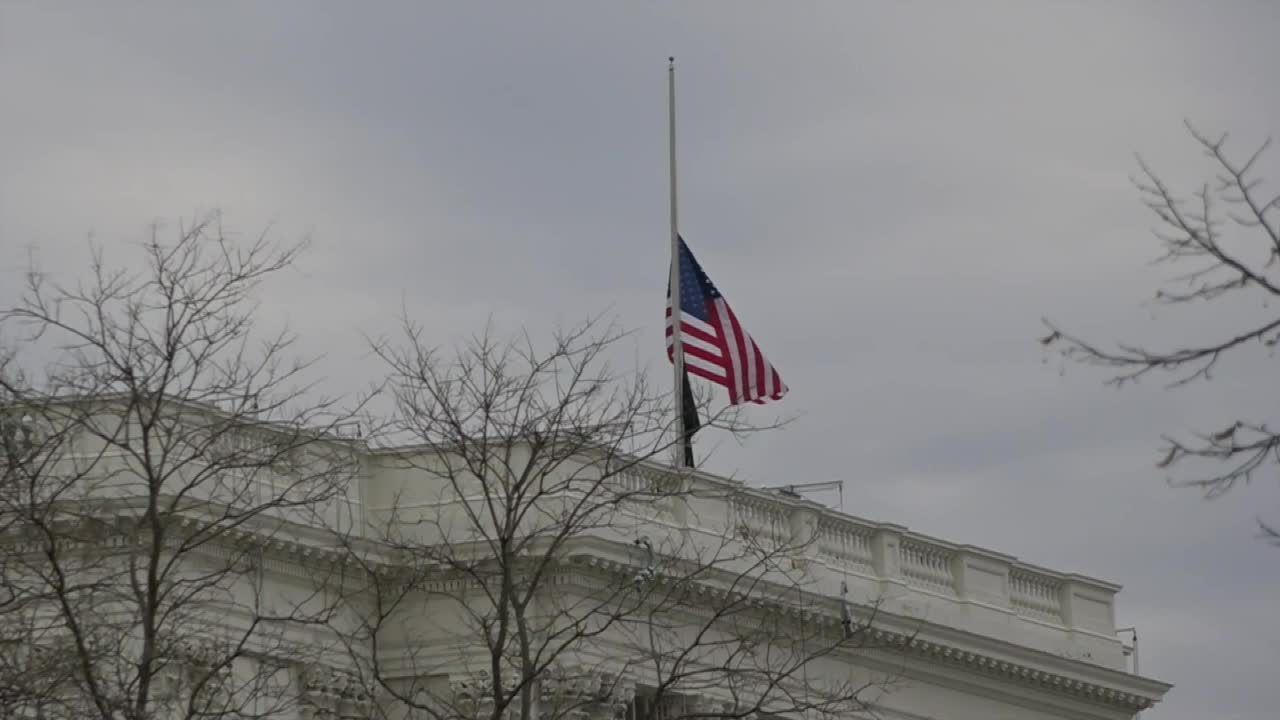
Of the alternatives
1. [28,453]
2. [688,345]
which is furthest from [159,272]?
[688,345]

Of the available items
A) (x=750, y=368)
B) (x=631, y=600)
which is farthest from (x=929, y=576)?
(x=631, y=600)

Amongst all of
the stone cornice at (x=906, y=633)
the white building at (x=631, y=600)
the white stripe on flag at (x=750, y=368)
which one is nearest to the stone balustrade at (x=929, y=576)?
the white building at (x=631, y=600)

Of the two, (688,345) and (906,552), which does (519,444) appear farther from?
(906,552)

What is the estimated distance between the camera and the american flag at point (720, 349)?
5850 cm

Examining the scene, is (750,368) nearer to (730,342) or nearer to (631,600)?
(730,342)

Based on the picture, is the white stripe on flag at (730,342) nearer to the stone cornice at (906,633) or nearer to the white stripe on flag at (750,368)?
the white stripe on flag at (750,368)

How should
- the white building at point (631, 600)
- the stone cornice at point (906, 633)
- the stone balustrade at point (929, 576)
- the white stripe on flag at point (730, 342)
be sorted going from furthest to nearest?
the white stripe on flag at point (730, 342) → the stone balustrade at point (929, 576) → the stone cornice at point (906, 633) → the white building at point (631, 600)

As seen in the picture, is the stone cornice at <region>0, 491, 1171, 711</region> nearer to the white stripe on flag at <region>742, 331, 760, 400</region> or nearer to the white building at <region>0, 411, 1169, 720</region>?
the white building at <region>0, 411, 1169, 720</region>

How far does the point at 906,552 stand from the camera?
62.2m

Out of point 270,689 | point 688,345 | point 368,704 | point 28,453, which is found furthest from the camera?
point 688,345

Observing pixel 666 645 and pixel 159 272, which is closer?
pixel 159 272

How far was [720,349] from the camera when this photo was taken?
193 feet

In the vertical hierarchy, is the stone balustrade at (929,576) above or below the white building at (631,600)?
above

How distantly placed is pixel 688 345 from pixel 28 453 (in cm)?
2237
